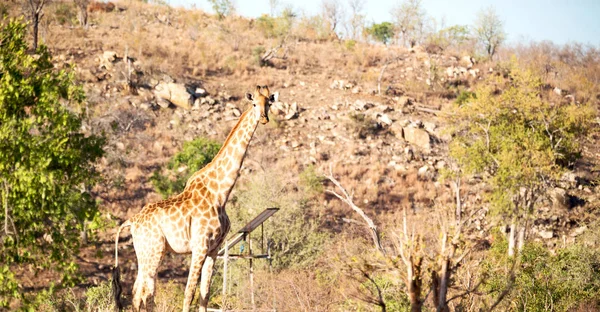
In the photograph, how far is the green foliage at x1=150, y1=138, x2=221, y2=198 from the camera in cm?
3369

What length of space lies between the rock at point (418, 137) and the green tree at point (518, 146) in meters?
7.73

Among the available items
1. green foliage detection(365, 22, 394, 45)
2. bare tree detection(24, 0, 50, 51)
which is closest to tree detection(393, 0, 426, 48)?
green foliage detection(365, 22, 394, 45)

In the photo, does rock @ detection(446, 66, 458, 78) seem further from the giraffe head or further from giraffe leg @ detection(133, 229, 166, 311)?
giraffe leg @ detection(133, 229, 166, 311)

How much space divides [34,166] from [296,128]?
31.2 metres

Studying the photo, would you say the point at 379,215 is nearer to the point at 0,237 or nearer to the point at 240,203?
the point at 240,203

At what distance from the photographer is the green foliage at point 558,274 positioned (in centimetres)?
2066

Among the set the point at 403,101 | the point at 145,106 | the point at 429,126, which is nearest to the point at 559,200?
the point at 429,126

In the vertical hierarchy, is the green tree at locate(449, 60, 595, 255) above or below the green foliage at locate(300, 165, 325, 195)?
above

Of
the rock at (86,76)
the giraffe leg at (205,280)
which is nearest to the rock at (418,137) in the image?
the rock at (86,76)

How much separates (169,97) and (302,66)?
14.0 metres

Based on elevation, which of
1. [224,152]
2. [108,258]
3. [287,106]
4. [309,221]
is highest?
[224,152]

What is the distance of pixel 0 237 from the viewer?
14.3 metres

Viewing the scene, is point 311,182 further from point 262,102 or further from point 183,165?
point 262,102

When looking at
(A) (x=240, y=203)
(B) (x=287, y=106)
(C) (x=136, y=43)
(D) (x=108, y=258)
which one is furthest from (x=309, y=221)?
(C) (x=136, y=43)
